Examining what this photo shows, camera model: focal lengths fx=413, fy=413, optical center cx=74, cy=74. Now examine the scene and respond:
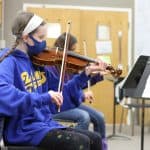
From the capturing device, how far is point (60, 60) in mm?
2324

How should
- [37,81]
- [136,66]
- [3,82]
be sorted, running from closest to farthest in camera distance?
[3,82], [37,81], [136,66]

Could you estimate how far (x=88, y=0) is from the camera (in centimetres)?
684

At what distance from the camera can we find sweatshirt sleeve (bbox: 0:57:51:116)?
196 centimetres

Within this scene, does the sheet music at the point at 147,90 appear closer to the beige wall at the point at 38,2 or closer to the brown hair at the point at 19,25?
the brown hair at the point at 19,25

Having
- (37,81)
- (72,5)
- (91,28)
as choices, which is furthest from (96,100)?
(37,81)

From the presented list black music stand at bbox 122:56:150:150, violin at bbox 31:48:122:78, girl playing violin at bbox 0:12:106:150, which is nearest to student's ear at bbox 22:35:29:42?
girl playing violin at bbox 0:12:106:150

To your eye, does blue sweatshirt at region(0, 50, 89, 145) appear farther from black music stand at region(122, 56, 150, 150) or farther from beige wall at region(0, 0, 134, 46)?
beige wall at region(0, 0, 134, 46)

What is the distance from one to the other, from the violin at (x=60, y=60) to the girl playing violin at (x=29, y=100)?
0.14 ft

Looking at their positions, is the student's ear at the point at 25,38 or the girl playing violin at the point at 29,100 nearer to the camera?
the girl playing violin at the point at 29,100

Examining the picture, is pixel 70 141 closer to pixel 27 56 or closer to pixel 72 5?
pixel 27 56

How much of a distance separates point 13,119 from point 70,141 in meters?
0.31

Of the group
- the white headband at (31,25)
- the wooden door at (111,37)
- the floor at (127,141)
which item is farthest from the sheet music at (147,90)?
the wooden door at (111,37)

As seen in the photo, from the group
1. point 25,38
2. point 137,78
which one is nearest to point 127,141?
point 137,78

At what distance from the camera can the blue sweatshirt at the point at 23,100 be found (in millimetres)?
1968
